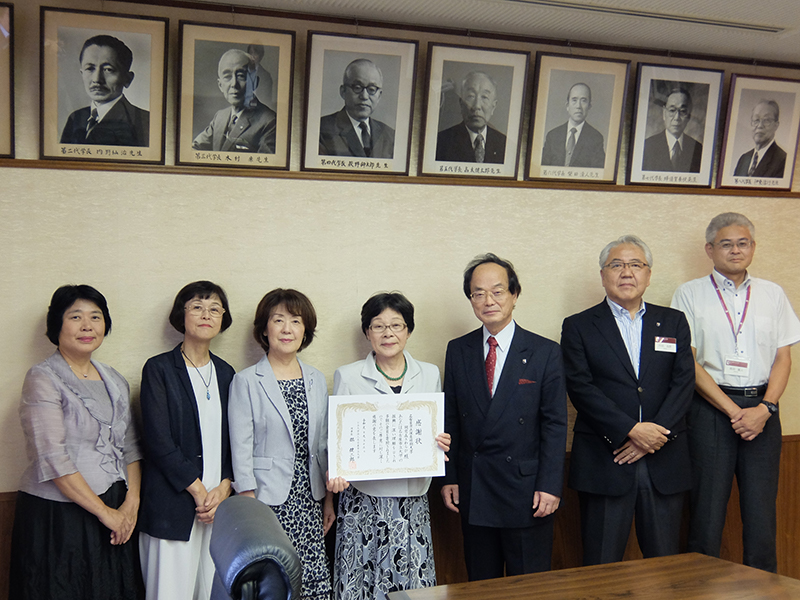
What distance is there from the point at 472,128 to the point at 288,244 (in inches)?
45.5

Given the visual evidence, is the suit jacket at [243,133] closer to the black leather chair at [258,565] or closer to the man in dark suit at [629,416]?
the man in dark suit at [629,416]

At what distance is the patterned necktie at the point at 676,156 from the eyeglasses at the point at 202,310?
268cm

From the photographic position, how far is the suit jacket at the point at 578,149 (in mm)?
3498

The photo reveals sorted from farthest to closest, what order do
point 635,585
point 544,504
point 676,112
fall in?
point 676,112 < point 544,504 < point 635,585

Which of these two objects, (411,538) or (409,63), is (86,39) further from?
(411,538)

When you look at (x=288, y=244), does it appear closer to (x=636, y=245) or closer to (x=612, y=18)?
(x=636, y=245)

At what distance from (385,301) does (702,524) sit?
2007 mm

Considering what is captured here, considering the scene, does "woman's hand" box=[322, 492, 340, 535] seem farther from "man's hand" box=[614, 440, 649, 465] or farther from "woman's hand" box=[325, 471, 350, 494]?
"man's hand" box=[614, 440, 649, 465]

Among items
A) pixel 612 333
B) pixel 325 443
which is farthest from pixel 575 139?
pixel 325 443

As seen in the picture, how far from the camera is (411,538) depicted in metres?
2.69

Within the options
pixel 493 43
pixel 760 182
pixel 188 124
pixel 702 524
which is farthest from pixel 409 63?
pixel 702 524

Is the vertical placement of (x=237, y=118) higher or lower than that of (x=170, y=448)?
higher

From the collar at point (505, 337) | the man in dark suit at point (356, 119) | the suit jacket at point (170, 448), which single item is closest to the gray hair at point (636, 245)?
the collar at point (505, 337)

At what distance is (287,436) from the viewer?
2664 millimetres
